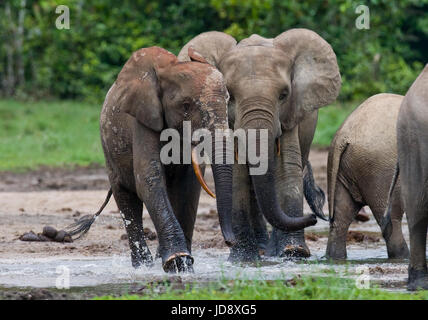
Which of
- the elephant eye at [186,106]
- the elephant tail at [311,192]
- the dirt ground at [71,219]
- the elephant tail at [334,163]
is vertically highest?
the elephant eye at [186,106]

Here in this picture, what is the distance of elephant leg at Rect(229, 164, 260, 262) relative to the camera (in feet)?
27.5

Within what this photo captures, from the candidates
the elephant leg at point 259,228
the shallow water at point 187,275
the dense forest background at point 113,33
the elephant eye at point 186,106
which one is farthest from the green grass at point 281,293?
the dense forest background at point 113,33

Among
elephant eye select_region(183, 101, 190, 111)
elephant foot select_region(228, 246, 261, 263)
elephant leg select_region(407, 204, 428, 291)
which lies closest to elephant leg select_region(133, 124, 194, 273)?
elephant eye select_region(183, 101, 190, 111)

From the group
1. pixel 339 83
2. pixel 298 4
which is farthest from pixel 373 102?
pixel 298 4

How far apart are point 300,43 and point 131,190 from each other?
2035 mm

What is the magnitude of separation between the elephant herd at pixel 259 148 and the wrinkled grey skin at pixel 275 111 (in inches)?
0.4

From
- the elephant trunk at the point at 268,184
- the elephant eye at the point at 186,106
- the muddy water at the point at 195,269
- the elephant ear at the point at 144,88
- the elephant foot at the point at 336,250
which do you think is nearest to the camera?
the muddy water at the point at 195,269

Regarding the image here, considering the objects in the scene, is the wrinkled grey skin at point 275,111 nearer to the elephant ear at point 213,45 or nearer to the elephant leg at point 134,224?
the elephant ear at point 213,45

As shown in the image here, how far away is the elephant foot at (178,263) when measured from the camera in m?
7.12

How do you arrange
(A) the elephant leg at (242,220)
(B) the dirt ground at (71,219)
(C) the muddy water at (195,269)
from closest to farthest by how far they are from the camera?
(C) the muddy water at (195,269), (A) the elephant leg at (242,220), (B) the dirt ground at (71,219)

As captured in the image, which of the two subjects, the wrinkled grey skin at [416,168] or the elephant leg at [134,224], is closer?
the wrinkled grey skin at [416,168]

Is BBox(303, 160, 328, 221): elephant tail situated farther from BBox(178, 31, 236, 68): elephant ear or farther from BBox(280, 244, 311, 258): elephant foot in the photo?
BBox(178, 31, 236, 68): elephant ear

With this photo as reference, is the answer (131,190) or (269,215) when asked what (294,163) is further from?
(131,190)

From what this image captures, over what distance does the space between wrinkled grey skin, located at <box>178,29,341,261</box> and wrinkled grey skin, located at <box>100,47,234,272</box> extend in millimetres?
655
